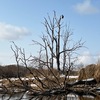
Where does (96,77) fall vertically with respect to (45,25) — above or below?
below

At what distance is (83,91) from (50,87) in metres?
1.36

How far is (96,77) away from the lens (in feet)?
52.6

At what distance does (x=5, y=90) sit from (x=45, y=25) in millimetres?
15420

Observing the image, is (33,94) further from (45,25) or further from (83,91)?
(45,25)

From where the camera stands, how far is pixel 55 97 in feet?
39.0

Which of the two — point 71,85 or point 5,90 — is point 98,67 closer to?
point 71,85

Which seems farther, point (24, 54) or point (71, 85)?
point (71, 85)

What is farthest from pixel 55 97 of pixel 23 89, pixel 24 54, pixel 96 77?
pixel 96 77

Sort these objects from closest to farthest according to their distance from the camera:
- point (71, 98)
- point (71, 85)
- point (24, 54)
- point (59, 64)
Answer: point (24, 54) < point (71, 85) < point (71, 98) < point (59, 64)

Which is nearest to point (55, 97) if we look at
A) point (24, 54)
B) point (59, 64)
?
point (24, 54)

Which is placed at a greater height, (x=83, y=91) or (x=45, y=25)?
(x=45, y=25)

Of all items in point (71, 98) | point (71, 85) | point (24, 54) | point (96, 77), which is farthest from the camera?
point (96, 77)

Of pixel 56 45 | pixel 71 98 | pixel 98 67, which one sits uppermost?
pixel 56 45

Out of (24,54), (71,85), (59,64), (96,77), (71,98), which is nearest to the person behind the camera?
(24,54)
